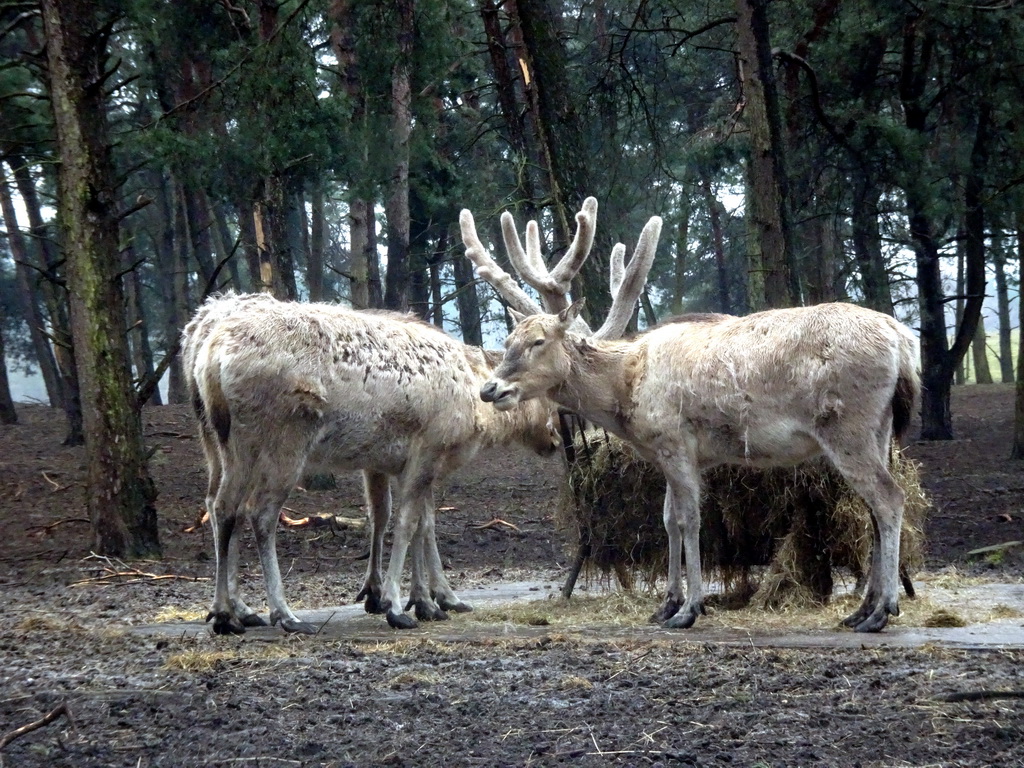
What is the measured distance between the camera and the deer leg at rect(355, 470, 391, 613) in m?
9.59

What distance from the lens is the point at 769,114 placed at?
12.2 m

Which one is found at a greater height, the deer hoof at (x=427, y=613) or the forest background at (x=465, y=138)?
the forest background at (x=465, y=138)

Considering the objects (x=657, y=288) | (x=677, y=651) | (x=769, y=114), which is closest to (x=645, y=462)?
(x=677, y=651)

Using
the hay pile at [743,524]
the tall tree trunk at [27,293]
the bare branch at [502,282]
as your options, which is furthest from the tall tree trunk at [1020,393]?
the tall tree trunk at [27,293]

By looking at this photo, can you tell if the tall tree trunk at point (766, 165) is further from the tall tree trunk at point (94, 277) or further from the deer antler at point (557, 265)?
the tall tree trunk at point (94, 277)

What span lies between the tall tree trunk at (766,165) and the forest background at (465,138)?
0.02 meters

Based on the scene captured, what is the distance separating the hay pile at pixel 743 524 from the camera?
8875 mm

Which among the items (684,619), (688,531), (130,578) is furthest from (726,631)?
(130,578)

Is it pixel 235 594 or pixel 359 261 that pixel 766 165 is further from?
pixel 359 261

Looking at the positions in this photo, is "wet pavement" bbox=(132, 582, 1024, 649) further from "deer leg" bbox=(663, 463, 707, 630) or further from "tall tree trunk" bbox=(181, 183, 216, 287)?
"tall tree trunk" bbox=(181, 183, 216, 287)

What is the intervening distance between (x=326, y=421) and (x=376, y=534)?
4.49ft

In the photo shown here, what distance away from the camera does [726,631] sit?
7766 mm

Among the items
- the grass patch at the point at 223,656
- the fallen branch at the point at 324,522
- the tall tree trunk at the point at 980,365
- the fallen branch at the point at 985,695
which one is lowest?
the fallen branch at the point at 985,695

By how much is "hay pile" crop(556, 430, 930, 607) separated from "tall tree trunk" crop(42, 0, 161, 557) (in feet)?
16.3
